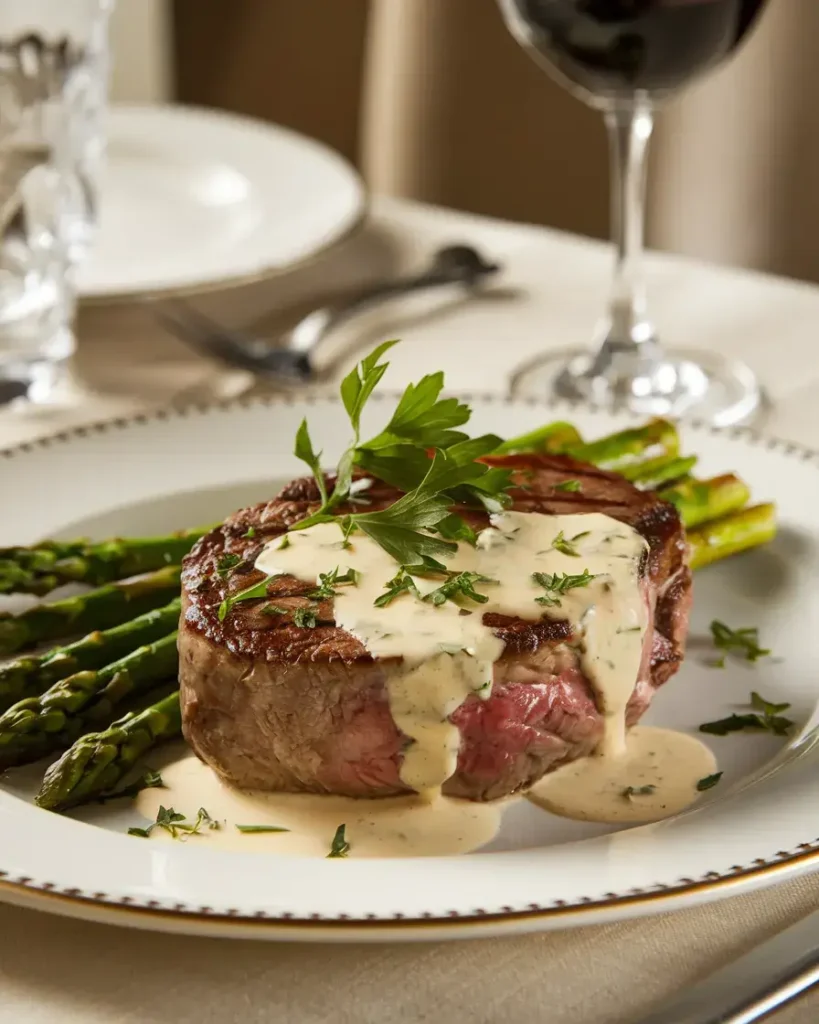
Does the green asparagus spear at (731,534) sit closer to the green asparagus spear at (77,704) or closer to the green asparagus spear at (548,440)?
the green asparagus spear at (548,440)

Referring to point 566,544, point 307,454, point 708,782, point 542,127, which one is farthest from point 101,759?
point 542,127

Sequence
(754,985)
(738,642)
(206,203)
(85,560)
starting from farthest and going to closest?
(206,203) → (85,560) → (738,642) → (754,985)

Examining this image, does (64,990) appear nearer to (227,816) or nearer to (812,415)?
(227,816)

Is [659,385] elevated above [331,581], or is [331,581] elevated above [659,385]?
[331,581]

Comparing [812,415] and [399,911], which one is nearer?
[399,911]

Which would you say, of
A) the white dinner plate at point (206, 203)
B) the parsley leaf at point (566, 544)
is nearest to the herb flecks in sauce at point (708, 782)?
the parsley leaf at point (566, 544)

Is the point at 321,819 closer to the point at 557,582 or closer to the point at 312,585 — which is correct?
the point at 312,585

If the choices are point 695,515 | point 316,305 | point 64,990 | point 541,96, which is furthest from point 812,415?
point 541,96
